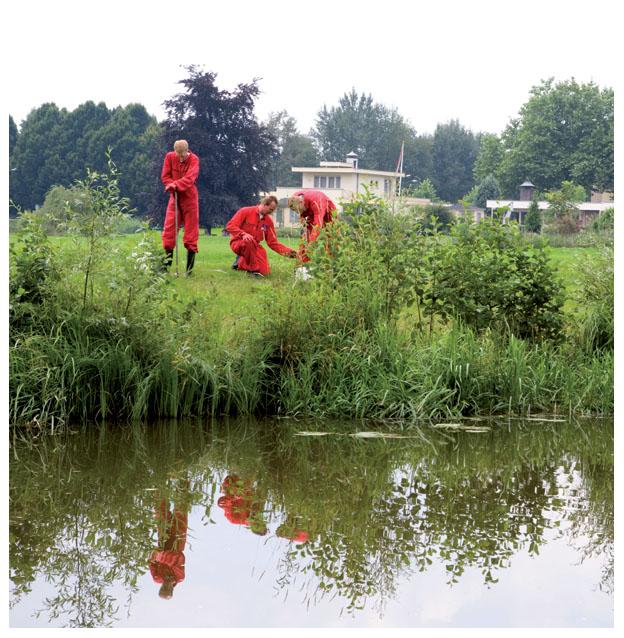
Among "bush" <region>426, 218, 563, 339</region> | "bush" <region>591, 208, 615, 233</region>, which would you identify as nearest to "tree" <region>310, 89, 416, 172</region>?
"bush" <region>591, 208, 615, 233</region>

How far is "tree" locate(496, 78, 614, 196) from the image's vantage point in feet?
271

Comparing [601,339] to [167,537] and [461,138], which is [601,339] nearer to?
[167,537]

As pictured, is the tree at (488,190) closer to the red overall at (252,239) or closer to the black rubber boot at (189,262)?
the red overall at (252,239)

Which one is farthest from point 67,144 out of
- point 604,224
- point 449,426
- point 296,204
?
point 449,426

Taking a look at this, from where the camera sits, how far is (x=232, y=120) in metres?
50.1

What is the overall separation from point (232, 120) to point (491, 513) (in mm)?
45687

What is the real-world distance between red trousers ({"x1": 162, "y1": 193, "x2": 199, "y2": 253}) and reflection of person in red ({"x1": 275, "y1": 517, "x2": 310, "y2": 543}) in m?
10.6

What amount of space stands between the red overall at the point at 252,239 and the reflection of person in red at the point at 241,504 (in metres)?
9.49

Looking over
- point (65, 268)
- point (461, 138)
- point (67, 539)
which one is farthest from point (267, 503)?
point (461, 138)

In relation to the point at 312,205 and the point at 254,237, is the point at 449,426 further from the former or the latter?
the point at 254,237

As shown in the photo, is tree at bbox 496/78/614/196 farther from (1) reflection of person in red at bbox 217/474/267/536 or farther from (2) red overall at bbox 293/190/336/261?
(1) reflection of person in red at bbox 217/474/267/536

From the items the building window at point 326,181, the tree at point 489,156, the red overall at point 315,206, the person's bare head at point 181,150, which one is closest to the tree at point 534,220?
the person's bare head at point 181,150

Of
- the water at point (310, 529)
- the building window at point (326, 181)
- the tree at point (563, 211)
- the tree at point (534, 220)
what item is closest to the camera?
the water at point (310, 529)

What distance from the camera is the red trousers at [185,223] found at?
15.9m
